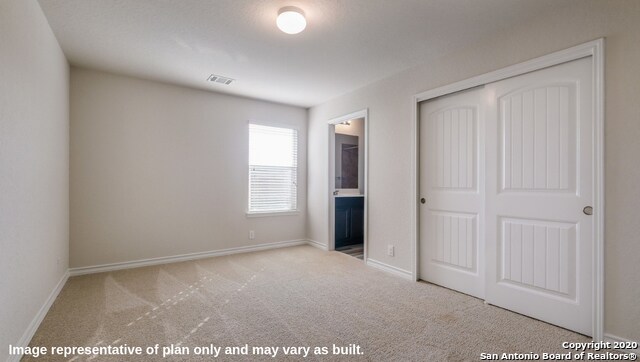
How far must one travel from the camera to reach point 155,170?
4.09 meters

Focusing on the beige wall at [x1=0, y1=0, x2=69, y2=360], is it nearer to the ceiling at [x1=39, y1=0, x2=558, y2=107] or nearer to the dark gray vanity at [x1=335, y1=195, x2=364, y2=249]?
the ceiling at [x1=39, y1=0, x2=558, y2=107]

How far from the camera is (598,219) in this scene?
2.11m

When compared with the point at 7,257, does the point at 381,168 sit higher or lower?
higher

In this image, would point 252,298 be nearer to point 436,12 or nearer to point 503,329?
point 503,329

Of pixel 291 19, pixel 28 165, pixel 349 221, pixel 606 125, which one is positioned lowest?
pixel 349 221

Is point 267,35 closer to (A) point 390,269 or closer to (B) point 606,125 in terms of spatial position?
(B) point 606,125

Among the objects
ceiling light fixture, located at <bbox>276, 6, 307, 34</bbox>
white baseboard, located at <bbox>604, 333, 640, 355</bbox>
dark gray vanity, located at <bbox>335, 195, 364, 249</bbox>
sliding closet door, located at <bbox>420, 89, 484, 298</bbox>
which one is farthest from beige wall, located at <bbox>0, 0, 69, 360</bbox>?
white baseboard, located at <bbox>604, 333, 640, 355</bbox>

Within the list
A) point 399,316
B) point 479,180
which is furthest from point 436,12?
point 399,316

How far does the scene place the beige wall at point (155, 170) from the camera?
365cm

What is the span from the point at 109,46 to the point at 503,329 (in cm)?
441

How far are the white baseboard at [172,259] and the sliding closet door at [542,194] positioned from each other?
324 centimetres

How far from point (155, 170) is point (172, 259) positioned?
1256 millimetres

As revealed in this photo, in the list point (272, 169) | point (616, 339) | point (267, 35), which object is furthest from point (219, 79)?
point (616, 339)

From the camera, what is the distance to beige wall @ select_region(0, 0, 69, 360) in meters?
1.78
